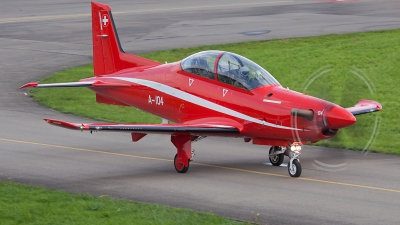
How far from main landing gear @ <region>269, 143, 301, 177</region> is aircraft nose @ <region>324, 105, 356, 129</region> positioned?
1229mm

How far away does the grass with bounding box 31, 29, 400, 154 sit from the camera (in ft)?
77.2

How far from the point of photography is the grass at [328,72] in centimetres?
2353

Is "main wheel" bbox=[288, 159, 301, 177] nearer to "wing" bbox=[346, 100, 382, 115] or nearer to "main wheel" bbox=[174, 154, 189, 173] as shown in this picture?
"main wheel" bbox=[174, 154, 189, 173]

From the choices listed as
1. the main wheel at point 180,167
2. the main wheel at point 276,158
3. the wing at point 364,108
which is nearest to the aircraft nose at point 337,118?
the main wheel at point 276,158

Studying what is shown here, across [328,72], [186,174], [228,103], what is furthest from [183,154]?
[328,72]

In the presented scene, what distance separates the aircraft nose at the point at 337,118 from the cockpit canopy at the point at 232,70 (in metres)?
2.19

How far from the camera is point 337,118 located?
15.4 m

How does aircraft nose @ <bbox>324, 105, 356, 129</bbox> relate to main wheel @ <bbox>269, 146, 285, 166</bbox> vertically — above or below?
above

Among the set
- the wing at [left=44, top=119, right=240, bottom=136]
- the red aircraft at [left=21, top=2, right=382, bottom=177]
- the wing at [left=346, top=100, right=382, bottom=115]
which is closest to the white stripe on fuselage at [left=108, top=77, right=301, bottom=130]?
the red aircraft at [left=21, top=2, right=382, bottom=177]

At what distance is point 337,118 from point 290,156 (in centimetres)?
190

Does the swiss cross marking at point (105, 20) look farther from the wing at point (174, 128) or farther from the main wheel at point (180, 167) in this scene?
the main wheel at point (180, 167)

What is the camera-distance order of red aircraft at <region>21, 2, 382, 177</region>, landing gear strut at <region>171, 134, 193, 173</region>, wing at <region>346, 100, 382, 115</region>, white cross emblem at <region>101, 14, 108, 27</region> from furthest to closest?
1. white cross emblem at <region>101, 14, 108, 27</region>
2. wing at <region>346, 100, 382, 115</region>
3. landing gear strut at <region>171, 134, 193, 173</region>
4. red aircraft at <region>21, 2, 382, 177</region>

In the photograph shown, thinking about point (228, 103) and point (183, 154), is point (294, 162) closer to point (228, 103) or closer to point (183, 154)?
point (228, 103)

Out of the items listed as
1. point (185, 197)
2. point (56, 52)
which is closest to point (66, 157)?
point (185, 197)
